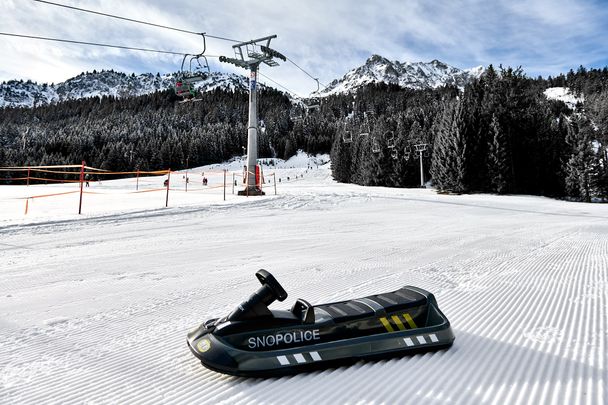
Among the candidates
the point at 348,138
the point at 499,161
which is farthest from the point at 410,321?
the point at 348,138

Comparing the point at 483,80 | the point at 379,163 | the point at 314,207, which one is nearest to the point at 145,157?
the point at 379,163

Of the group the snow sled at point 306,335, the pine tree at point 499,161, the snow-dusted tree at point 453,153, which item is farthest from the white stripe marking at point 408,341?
the snow-dusted tree at point 453,153

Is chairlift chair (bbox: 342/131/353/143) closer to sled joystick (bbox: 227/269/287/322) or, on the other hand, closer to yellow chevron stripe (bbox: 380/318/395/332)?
yellow chevron stripe (bbox: 380/318/395/332)

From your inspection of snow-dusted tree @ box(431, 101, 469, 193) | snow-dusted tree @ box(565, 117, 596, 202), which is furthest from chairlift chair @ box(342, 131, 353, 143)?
snow-dusted tree @ box(565, 117, 596, 202)

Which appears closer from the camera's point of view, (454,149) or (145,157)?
(454,149)

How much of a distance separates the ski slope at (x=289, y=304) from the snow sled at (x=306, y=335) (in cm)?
10

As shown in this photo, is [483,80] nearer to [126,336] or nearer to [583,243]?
[583,243]

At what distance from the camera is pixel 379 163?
5112cm

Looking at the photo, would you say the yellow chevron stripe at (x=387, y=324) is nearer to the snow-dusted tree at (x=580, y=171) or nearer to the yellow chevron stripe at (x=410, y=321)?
the yellow chevron stripe at (x=410, y=321)

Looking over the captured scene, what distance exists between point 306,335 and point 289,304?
1.54m

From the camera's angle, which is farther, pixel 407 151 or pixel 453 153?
pixel 407 151

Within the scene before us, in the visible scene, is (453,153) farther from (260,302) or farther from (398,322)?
(260,302)

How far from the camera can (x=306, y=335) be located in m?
2.49

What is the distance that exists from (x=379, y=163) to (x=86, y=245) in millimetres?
46632
